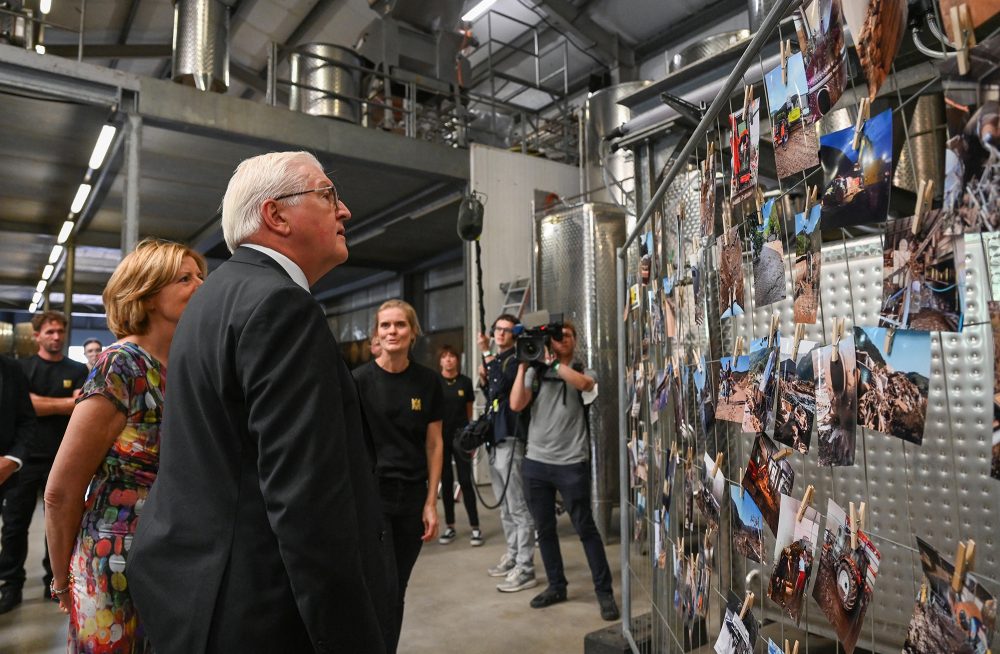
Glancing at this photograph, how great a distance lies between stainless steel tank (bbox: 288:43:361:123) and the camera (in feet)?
25.0

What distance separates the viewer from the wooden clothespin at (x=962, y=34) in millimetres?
679

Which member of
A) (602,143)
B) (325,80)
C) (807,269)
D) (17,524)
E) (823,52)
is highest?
(325,80)

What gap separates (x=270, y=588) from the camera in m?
1.15

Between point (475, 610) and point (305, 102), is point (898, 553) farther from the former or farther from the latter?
point (305, 102)

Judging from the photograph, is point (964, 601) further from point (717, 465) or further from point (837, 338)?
point (717, 465)

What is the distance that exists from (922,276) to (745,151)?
554mm

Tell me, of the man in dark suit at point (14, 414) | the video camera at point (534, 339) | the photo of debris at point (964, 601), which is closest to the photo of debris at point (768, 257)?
the photo of debris at point (964, 601)

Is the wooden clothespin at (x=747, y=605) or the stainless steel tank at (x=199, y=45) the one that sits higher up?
the stainless steel tank at (x=199, y=45)

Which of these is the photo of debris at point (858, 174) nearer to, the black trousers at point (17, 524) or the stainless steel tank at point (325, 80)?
the black trousers at point (17, 524)

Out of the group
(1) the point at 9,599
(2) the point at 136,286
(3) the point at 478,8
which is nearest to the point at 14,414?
(1) the point at 9,599

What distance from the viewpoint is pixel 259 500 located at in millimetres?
1183

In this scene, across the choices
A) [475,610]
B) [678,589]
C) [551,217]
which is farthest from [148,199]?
[678,589]

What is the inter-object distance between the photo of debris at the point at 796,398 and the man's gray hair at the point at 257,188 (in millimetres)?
1023

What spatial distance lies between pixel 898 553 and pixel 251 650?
245 cm
